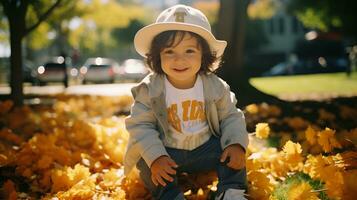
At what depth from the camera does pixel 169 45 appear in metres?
2.66

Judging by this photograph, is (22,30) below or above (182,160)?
above

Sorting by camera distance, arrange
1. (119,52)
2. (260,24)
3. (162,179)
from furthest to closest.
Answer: (119,52), (260,24), (162,179)

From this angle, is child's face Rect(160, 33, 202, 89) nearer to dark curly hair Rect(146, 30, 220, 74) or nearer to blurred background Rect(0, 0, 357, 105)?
dark curly hair Rect(146, 30, 220, 74)

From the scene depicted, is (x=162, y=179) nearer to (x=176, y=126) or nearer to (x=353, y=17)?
(x=176, y=126)

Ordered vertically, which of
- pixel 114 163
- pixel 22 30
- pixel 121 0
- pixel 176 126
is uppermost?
pixel 121 0

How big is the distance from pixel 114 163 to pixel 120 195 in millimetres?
845

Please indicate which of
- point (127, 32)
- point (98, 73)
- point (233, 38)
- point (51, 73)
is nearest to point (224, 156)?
point (233, 38)

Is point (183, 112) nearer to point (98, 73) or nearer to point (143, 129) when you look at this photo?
point (143, 129)

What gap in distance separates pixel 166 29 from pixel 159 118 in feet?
1.74

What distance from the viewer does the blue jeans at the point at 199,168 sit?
247cm

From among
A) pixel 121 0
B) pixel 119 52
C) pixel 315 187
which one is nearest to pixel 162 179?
pixel 315 187

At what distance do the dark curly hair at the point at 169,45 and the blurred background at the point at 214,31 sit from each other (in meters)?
1.51

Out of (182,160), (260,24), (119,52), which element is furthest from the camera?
(119,52)

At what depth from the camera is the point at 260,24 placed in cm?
4794
